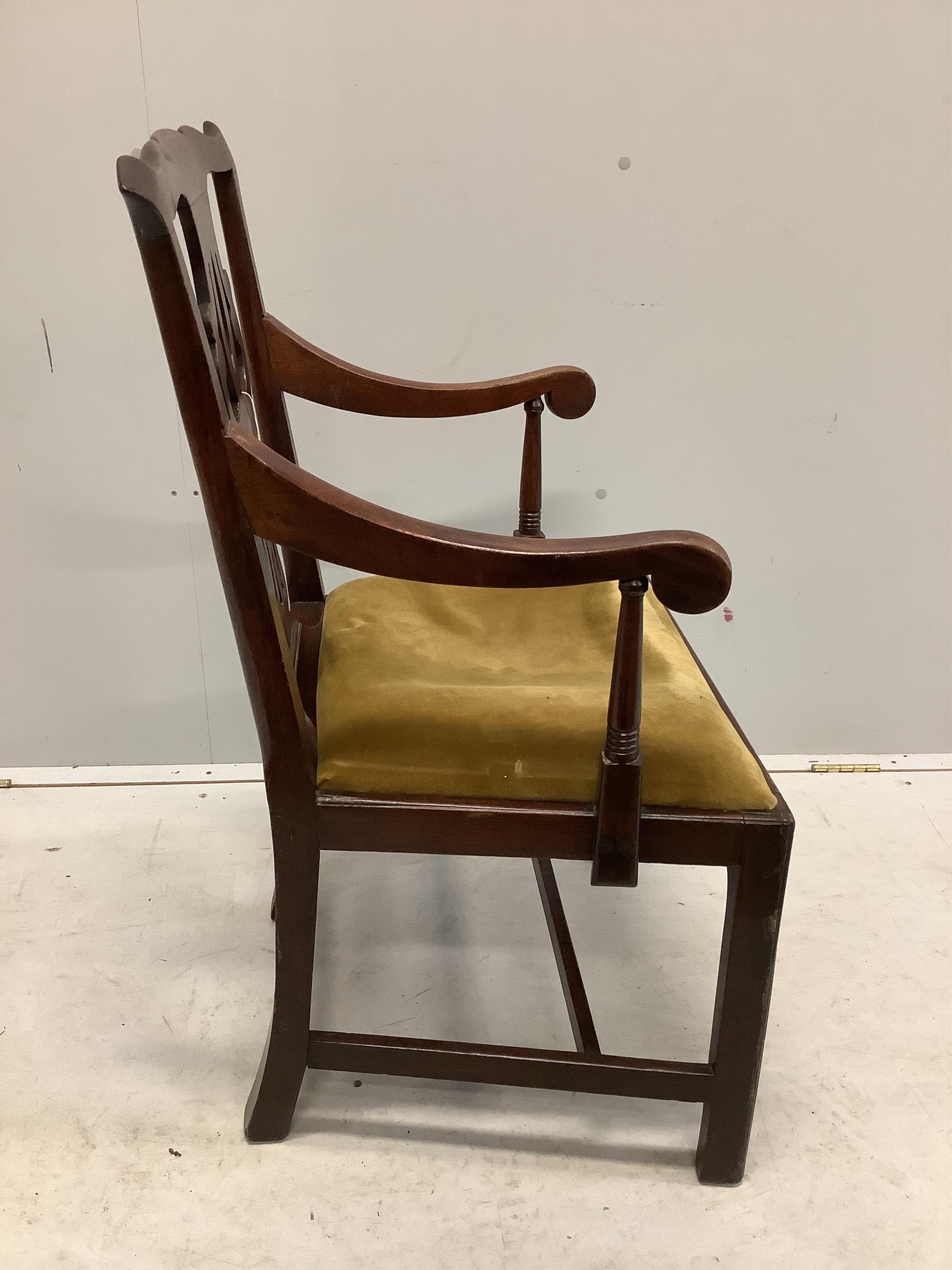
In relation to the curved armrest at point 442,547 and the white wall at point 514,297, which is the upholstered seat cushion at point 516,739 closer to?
the curved armrest at point 442,547

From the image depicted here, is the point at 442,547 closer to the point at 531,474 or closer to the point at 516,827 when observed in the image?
the point at 516,827

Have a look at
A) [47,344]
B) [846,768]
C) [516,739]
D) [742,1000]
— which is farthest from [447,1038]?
[47,344]

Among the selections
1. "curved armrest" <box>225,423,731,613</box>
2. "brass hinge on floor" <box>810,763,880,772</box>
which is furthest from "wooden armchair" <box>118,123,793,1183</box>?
"brass hinge on floor" <box>810,763,880,772</box>

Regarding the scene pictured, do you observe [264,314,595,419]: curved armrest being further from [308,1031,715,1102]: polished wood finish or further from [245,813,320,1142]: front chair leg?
[308,1031,715,1102]: polished wood finish

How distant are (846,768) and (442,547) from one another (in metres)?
1.37

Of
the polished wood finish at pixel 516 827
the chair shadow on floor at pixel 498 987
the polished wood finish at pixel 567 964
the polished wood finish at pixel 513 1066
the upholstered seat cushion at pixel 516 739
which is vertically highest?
the upholstered seat cushion at pixel 516 739

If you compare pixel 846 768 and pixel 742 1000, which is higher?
pixel 742 1000

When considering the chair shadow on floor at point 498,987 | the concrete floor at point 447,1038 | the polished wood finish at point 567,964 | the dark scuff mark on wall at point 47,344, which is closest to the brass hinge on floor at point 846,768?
the concrete floor at point 447,1038

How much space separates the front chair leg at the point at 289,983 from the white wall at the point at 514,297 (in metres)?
0.87

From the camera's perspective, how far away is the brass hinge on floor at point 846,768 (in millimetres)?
1920

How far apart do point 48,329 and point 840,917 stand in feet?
5.06

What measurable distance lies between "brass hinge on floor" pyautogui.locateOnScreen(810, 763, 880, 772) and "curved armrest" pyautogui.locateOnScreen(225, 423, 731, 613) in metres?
1.23

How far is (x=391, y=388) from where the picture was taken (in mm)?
1299

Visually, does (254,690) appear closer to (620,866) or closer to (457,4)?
(620,866)
